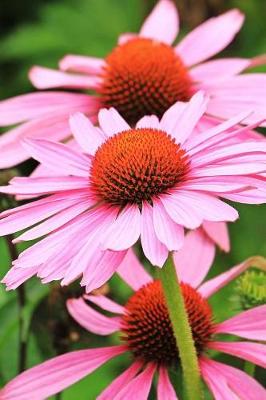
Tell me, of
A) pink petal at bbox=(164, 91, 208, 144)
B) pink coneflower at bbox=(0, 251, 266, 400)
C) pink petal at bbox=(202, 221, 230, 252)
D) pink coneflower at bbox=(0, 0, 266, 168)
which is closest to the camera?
pink coneflower at bbox=(0, 251, 266, 400)

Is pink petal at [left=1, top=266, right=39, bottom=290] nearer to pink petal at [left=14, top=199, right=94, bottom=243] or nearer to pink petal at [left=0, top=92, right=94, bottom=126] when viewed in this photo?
pink petal at [left=14, top=199, right=94, bottom=243]

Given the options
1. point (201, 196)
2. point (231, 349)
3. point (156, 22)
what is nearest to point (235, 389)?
point (231, 349)

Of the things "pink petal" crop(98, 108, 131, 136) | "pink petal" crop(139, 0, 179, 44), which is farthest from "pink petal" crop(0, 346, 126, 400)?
"pink petal" crop(139, 0, 179, 44)

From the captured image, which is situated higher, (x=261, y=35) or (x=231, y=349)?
(x=261, y=35)

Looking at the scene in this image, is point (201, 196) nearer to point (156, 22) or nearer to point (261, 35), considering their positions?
point (156, 22)

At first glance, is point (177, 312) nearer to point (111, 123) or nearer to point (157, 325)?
point (157, 325)

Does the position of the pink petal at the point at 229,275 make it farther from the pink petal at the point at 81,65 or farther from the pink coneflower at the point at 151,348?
the pink petal at the point at 81,65

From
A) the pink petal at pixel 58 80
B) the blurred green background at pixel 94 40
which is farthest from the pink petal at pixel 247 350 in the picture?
the pink petal at pixel 58 80
